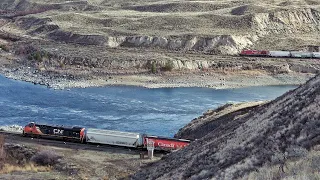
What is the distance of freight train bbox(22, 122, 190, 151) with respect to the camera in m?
34.9

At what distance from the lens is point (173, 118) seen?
174 feet

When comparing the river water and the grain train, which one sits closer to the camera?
the river water

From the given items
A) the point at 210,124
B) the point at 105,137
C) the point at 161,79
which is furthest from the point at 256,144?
the point at 161,79

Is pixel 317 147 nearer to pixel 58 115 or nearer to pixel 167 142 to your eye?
pixel 167 142

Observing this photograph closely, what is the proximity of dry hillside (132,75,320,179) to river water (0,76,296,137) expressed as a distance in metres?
23.1

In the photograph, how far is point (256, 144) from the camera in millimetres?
19078

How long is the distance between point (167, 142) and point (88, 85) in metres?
36.1

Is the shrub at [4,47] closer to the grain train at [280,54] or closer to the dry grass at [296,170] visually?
the grain train at [280,54]

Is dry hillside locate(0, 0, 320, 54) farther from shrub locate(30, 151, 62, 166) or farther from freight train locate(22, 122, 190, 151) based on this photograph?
shrub locate(30, 151, 62, 166)

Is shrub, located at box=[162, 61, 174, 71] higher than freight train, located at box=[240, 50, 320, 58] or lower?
lower

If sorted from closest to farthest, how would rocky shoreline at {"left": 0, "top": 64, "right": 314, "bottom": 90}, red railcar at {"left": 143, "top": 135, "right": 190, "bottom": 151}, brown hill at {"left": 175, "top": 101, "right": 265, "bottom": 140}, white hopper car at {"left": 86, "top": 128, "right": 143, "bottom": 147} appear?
red railcar at {"left": 143, "top": 135, "right": 190, "bottom": 151}, brown hill at {"left": 175, "top": 101, "right": 265, "bottom": 140}, white hopper car at {"left": 86, "top": 128, "right": 143, "bottom": 147}, rocky shoreline at {"left": 0, "top": 64, "right": 314, "bottom": 90}

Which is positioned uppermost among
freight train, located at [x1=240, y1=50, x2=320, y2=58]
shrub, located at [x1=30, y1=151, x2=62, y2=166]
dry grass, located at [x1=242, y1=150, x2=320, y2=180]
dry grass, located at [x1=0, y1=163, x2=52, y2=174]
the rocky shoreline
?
freight train, located at [x1=240, y1=50, x2=320, y2=58]

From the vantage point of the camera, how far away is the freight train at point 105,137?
3491 centimetres

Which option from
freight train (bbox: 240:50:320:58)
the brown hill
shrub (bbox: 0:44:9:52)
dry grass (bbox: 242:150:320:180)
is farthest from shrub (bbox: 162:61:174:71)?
dry grass (bbox: 242:150:320:180)
